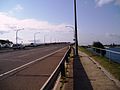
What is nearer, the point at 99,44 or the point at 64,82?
the point at 64,82

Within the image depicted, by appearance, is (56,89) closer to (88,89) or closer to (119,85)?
(88,89)

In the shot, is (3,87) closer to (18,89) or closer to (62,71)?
(18,89)

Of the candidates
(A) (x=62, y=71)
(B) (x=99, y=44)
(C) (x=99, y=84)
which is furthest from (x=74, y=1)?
(B) (x=99, y=44)

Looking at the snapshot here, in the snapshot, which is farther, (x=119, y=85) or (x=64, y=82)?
(x=64, y=82)

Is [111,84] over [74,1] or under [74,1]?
under

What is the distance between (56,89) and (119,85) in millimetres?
2593

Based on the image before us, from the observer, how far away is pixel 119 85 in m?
10.4

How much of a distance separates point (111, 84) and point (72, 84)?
1.65 m

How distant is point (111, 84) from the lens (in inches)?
424

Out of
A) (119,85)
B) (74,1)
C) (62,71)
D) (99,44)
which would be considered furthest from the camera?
(99,44)

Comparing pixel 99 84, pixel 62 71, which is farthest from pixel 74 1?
pixel 99 84

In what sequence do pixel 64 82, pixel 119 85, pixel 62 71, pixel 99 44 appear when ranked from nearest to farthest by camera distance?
pixel 119 85 < pixel 64 82 < pixel 62 71 < pixel 99 44

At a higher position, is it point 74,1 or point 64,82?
point 74,1

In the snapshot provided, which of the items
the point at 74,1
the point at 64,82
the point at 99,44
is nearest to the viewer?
the point at 64,82
